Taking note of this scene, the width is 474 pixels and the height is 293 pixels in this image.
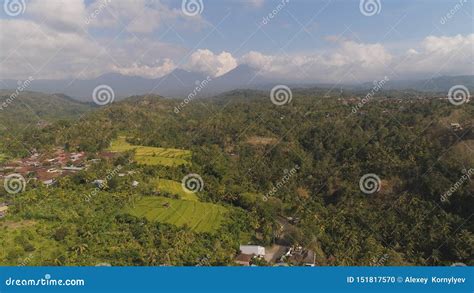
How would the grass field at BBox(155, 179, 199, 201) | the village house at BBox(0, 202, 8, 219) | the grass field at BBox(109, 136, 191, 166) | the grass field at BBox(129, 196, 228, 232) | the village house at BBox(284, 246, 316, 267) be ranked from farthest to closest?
the grass field at BBox(109, 136, 191, 166) < the grass field at BBox(155, 179, 199, 201) < the grass field at BBox(129, 196, 228, 232) < the village house at BBox(0, 202, 8, 219) < the village house at BBox(284, 246, 316, 267)

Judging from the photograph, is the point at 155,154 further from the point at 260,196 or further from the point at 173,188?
the point at 260,196

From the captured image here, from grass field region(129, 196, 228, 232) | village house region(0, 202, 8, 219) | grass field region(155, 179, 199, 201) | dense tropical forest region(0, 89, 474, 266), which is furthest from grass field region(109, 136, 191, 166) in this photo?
village house region(0, 202, 8, 219)

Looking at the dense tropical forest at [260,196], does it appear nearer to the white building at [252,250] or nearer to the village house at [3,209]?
the village house at [3,209]

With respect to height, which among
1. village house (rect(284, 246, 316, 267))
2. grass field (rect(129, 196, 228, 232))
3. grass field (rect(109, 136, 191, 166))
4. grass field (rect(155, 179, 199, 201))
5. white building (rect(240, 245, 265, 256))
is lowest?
village house (rect(284, 246, 316, 267))

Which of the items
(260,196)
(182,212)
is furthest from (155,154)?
(182,212)

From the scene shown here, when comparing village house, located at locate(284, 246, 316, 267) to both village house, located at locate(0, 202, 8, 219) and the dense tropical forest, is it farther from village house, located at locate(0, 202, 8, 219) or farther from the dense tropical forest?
village house, located at locate(0, 202, 8, 219)

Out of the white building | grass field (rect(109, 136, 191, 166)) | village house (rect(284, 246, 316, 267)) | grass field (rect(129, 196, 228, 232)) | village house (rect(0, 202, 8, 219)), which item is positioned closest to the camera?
village house (rect(284, 246, 316, 267))

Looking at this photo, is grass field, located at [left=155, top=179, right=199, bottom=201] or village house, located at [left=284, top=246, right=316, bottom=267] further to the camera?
grass field, located at [left=155, top=179, right=199, bottom=201]

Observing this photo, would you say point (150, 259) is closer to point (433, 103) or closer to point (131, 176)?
point (131, 176)

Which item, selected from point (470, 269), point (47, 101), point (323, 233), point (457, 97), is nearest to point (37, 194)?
point (323, 233)
